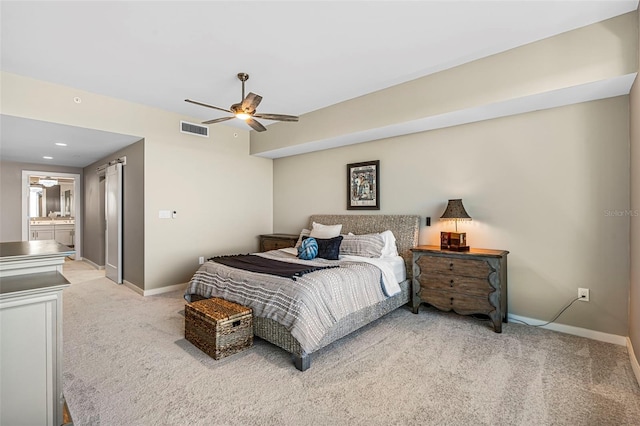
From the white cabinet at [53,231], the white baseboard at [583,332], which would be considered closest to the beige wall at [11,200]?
the white cabinet at [53,231]

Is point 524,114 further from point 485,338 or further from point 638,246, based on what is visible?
point 485,338

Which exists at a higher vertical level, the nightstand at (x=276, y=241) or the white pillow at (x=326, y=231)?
the white pillow at (x=326, y=231)

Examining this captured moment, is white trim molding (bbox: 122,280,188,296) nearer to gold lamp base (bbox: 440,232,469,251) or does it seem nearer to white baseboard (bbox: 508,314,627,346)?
gold lamp base (bbox: 440,232,469,251)

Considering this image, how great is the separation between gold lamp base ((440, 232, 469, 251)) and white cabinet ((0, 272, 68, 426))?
3462 millimetres

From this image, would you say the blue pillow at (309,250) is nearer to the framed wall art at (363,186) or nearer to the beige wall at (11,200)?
the framed wall art at (363,186)

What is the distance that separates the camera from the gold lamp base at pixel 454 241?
3494 millimetres

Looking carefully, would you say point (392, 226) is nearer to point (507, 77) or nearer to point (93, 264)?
point (507, 77)

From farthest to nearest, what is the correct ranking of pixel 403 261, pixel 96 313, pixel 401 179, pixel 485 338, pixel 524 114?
pixel 401 179, pixel 403 261, pixel 96 313, pixel 524 114, pixel 485 338

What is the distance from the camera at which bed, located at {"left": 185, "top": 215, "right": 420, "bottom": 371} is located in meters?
2.48

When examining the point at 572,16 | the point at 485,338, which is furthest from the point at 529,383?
the point at 572,16

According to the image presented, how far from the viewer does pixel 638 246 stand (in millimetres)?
2334

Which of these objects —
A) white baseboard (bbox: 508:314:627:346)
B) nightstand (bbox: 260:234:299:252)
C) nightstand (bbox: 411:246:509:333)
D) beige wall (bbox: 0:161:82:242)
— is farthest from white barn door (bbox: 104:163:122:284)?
white baseboard (bbox: 508:314:627:346)

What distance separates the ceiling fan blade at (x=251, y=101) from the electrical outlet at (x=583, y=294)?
12.4 feet

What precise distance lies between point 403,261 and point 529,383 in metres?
1.95
